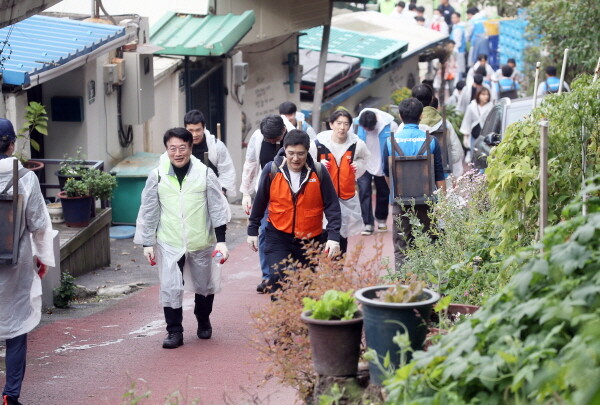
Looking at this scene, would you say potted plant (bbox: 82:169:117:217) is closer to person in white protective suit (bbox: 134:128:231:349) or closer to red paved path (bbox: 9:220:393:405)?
red paved path (bbox: 9:220:393:405)

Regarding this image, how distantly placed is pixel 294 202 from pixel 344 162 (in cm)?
219

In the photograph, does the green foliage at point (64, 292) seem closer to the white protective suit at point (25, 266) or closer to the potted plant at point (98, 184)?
the potted plant at point (98, 184)

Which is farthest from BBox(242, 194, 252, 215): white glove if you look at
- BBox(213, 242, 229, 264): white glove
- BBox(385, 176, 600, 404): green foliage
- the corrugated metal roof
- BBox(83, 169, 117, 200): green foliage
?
BBox(385, 176, 600, 404): green foliage

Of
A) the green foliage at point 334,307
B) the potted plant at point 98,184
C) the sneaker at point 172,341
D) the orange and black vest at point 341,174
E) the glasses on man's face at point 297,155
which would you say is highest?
the green foliage at point 334,307

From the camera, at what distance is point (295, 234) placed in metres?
7.82

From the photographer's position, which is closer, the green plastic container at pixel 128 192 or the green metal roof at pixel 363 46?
the green plastic container at pixel 128 192

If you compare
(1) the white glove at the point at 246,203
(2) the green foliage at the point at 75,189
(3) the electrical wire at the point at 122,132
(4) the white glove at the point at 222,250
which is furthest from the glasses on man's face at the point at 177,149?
(3) the electrical wire at the point at 122,132

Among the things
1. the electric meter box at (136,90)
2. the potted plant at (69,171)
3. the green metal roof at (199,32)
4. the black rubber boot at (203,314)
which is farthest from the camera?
the green metal roof at (199,32)

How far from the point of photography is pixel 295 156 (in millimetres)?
7641

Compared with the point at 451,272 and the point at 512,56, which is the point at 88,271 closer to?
the point at 451,272

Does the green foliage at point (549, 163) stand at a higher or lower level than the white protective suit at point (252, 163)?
higher

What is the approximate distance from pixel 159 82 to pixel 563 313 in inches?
470

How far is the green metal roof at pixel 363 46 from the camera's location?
21.1m

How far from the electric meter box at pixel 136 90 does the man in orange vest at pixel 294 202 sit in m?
6.33
